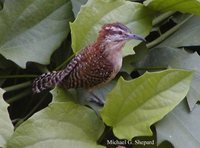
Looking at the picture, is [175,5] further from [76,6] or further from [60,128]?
[60,128]

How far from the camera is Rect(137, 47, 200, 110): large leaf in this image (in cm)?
121

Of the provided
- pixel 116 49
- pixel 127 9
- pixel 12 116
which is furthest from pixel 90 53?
pixel 12 116

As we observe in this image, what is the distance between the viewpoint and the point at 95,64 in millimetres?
1137

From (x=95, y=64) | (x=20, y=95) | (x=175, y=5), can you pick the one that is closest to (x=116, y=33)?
(x=95, y=64)

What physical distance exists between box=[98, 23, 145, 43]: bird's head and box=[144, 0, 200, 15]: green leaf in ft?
0.43

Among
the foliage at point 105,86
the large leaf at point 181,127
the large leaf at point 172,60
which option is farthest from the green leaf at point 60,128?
the large leaf at point 172,60

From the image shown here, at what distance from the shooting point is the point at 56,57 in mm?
1256

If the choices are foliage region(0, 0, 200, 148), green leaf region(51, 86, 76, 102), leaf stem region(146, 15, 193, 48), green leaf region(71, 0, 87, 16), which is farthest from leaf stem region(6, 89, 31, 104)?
leaf stem region(146, 15, 193, 48)

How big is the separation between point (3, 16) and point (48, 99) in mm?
233

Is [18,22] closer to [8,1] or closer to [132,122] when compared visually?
[8,1]

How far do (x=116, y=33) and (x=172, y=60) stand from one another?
194 mm

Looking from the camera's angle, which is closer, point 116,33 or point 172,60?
point 116,33

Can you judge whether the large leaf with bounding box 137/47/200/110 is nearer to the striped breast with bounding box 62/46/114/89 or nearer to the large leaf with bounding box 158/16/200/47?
the large leaf with bounding box 158/16/200/47

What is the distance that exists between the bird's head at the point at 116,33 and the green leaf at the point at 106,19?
68 millimetres
